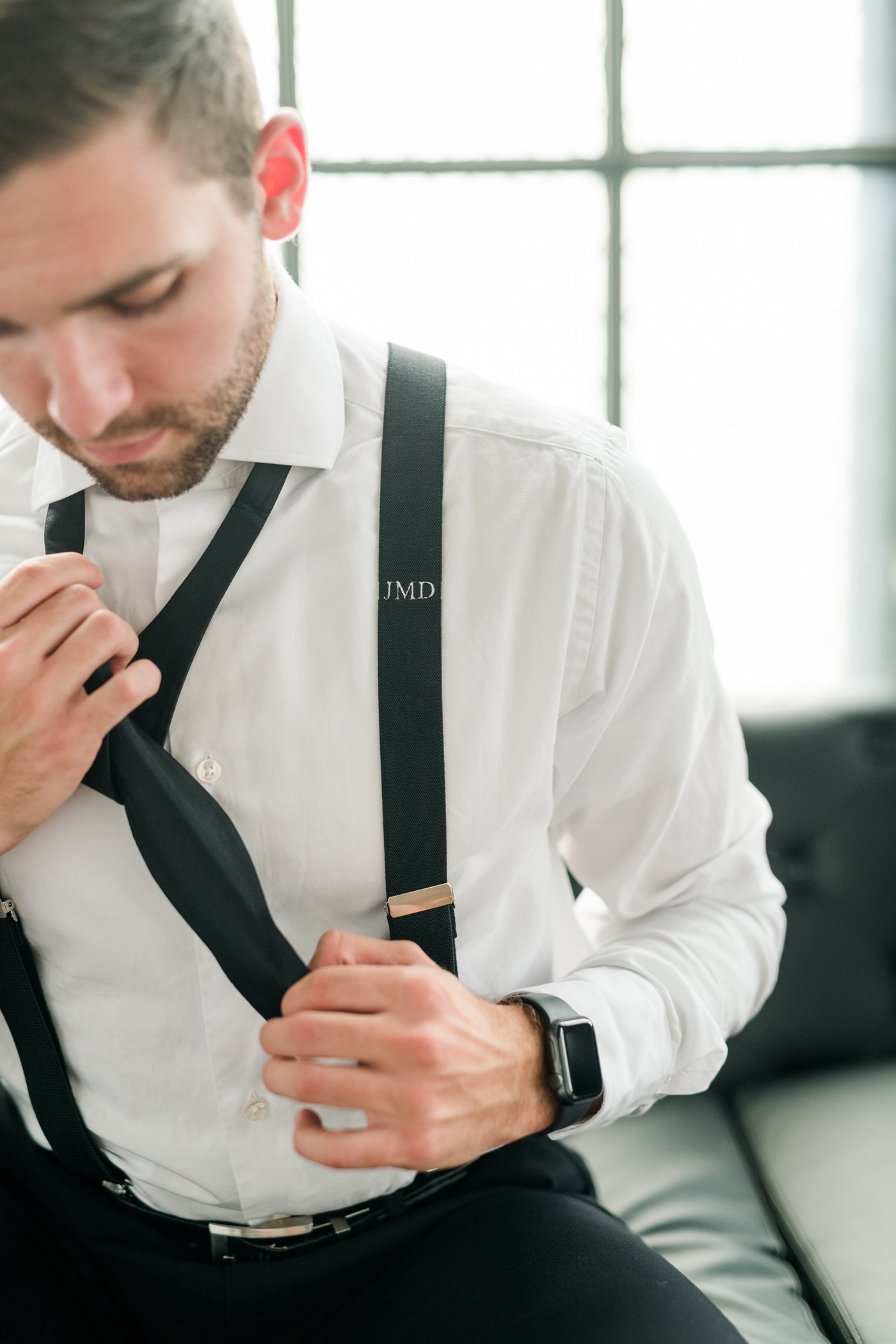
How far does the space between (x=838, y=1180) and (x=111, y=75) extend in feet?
4.65

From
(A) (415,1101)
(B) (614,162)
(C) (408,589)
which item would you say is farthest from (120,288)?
(B) (614,162)

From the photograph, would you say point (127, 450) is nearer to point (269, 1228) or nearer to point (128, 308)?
point (128, 308)

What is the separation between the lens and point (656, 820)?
1.00 m

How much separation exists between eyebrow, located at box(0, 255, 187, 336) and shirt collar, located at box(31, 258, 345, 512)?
182 mm

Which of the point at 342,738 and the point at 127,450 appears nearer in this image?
the point at 127,450

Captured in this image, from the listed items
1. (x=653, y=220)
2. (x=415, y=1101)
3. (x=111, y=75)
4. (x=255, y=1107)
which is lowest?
(x=255, y=1107)

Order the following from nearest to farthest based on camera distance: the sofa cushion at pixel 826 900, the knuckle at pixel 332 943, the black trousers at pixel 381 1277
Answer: the knuckle at pixel 332 943, the black trousers at pixel 381 1277, the sofa cushion at pixel 826 900

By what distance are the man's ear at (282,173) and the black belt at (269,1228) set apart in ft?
2.73

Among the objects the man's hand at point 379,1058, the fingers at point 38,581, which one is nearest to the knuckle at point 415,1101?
the man's hand at point 379,1058

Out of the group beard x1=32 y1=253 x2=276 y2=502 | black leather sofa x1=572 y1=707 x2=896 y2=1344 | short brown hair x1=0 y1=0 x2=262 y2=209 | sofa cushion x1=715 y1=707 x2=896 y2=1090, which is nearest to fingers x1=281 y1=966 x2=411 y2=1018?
beard x1=32 y1=253 x2=276 y2=502

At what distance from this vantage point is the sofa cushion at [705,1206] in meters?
1.17

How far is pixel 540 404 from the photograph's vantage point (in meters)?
0.99

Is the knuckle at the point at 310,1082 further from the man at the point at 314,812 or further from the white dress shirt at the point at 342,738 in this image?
the white dress shirt at the point at 342,738

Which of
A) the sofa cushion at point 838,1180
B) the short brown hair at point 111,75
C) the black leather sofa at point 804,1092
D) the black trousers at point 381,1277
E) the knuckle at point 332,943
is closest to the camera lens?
the short brown hair at point 111,75
